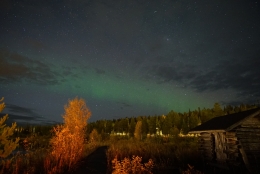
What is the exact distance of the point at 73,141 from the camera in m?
11.5

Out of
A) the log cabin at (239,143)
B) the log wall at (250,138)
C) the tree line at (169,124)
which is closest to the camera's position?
the log cabin at (239,143)

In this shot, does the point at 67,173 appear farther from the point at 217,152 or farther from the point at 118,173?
the point at 217,152

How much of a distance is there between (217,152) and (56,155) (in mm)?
11910

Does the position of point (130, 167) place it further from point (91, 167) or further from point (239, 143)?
point (239, 143)

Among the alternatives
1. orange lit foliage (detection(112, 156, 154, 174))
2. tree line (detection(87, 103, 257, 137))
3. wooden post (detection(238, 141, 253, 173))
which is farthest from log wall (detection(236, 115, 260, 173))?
tree line (detection(87, 103, 257, 137))

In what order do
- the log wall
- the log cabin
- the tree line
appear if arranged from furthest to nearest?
the tree line, the log wall, the log cabin

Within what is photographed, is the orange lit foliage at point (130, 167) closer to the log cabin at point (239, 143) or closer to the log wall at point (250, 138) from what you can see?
the log cabin at point (239, 143)

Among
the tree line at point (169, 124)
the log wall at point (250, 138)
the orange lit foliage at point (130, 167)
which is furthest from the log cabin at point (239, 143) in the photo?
the tree line at point (169, 124)

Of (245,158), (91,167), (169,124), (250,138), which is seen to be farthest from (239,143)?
(169,124)

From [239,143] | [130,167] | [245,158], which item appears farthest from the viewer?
[239,143]

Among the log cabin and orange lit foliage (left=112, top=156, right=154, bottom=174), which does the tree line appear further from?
orange lit foliage (left=112, top=156, right=154, bottom=174)

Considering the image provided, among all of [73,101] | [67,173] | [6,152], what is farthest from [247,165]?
[73,101]

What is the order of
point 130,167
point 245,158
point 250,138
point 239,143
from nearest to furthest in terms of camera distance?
1. point 130,167
2. point 245,158
3. point 239,143
4. point 250,138

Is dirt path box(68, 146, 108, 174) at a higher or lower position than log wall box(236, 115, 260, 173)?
lower
